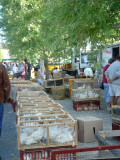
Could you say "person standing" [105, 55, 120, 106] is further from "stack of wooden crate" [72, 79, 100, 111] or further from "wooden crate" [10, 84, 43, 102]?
"wooden crate" [10, 84, 43, 102]

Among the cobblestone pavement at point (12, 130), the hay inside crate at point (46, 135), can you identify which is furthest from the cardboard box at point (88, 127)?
the hay inside crate at point (46, 135)

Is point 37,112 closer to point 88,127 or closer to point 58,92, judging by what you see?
point 88,127

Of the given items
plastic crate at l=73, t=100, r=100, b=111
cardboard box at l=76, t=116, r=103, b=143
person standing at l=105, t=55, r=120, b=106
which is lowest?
plastic crate at l=73, t=100, r=100, b=111

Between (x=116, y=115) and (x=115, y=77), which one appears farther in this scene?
(x=115, y=77)

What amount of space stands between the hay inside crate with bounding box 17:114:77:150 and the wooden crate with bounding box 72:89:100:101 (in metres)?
5.18

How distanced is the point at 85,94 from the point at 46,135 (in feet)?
18.1

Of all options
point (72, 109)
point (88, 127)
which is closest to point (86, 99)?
point (72, 109)

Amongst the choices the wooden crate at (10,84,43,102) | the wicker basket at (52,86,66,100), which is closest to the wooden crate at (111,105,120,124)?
the wooden crate at (10,84,43,102)

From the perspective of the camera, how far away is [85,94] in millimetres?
9070

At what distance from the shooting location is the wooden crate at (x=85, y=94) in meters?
9.02

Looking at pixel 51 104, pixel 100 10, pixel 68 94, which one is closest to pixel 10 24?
pixel 68 94

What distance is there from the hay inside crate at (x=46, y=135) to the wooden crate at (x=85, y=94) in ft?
17.0

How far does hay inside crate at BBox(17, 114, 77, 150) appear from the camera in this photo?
3611mm

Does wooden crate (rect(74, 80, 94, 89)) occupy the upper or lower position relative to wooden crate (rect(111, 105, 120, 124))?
upper
